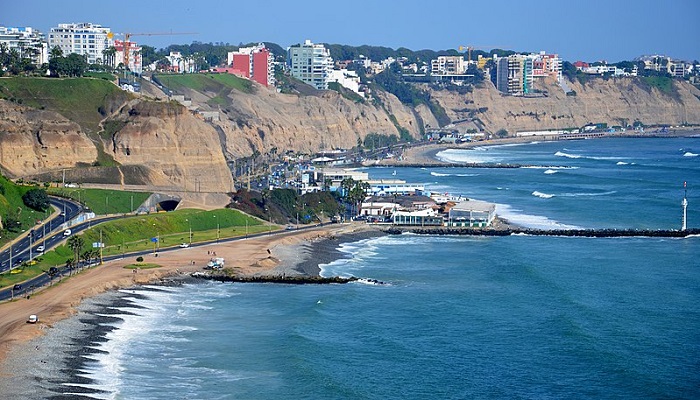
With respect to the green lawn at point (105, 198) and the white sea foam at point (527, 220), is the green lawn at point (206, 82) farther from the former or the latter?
the green lawn at point (105, 198)

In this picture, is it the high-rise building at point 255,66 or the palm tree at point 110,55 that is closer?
the palm tree at point 110,55

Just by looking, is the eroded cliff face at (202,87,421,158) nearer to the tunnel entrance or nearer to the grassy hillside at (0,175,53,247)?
the tunnel entrance

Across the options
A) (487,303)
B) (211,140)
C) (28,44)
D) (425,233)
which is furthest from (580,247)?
(28,44)

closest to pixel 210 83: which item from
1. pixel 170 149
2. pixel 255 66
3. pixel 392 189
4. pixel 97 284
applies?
pixel 255 66

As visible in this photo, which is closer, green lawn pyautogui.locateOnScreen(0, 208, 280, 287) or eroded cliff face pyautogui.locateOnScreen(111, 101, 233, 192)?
green lawn pyautogui.locateOnScreen(0, 208, 280, 287)

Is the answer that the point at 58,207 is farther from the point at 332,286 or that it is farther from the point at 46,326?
the point at 46,326

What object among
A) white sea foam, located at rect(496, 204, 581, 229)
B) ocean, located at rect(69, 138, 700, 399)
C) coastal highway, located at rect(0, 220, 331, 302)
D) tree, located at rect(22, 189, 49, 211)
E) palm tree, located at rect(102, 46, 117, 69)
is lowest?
ocean, located at rect(69, 138, 700, 399)

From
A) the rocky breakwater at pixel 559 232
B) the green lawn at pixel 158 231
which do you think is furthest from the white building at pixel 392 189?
the green lawn at pixel 158 231

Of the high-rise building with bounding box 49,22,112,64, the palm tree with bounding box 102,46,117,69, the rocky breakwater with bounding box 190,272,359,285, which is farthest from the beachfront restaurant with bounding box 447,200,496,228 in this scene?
the high-rise building with bounding box 49,22,112,64
